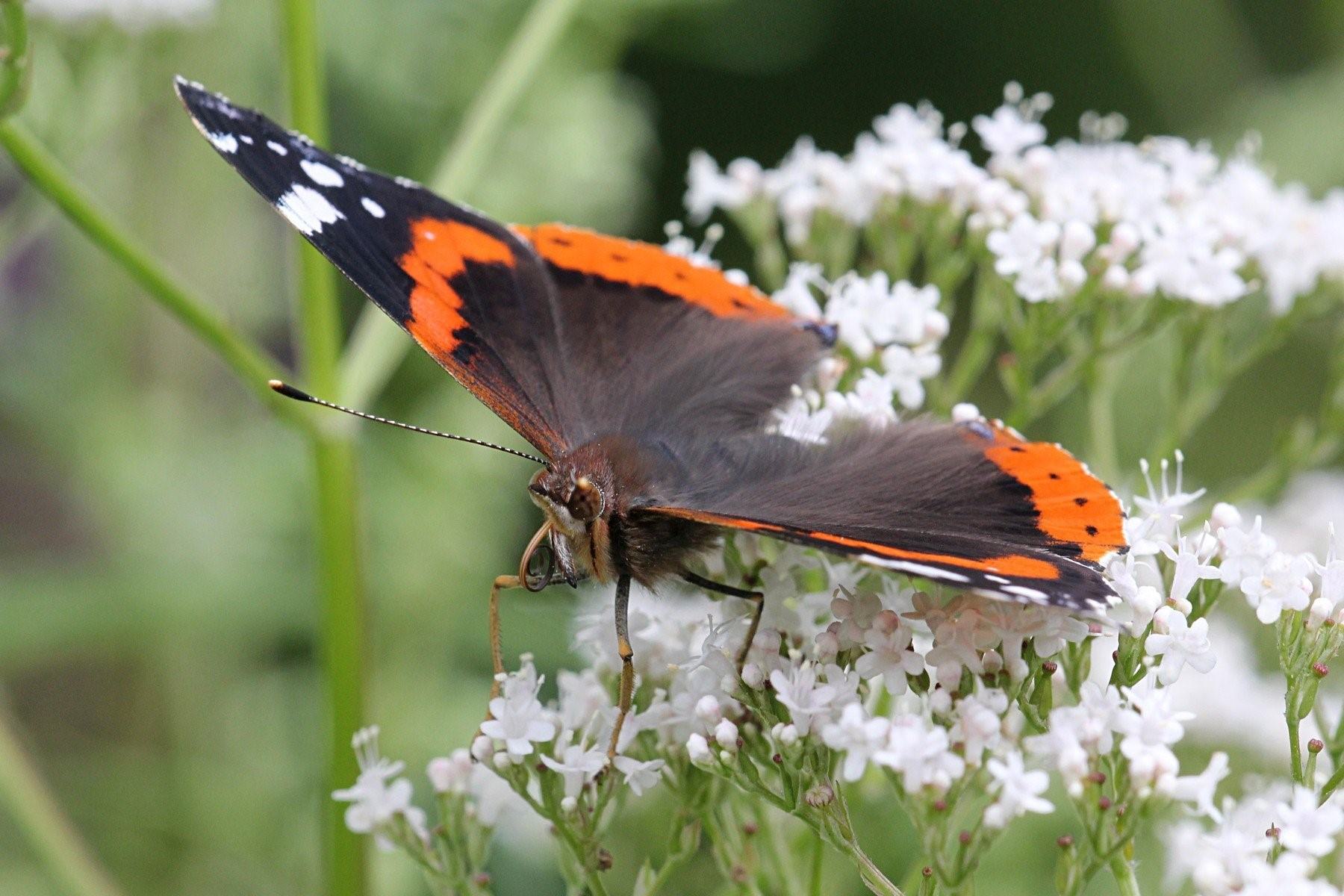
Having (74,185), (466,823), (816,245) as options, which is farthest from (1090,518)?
(74,185)

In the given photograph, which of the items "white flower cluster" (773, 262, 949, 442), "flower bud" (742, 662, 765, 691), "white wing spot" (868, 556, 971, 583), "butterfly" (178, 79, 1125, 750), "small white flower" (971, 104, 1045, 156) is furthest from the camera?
"small white flower" (971, 104, 1045, 156)

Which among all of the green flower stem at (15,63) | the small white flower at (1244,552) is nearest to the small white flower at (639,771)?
the small white flower at (1244,552)

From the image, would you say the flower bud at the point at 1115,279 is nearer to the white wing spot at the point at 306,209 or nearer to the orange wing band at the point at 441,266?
the orange wing band at the point at 441,266

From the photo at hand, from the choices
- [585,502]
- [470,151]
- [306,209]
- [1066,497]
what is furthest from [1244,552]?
[470,151]

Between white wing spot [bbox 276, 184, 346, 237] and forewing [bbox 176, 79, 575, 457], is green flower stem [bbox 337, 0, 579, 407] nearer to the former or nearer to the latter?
forewing [bbox 176, 79, 575, 457]

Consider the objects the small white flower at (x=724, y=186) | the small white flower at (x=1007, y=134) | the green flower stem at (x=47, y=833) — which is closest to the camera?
the green flower stem at (x=47, y=833)

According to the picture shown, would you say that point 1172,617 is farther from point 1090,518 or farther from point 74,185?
point 74,185

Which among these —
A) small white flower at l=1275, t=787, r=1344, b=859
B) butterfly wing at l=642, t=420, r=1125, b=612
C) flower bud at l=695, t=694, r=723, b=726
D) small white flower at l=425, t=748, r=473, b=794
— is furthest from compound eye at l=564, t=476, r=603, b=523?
small white flower at l=1275, t=787, r=1344, b=859

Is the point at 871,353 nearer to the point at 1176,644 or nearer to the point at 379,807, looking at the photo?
the point at 1176,644
